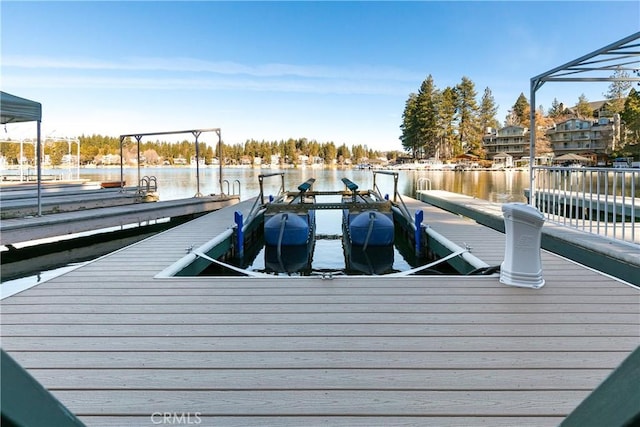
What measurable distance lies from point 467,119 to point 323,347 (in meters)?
65.8

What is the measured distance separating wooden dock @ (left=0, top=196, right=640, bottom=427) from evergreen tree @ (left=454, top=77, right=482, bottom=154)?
62695mm

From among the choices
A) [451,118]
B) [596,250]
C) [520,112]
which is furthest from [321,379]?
[520,112]

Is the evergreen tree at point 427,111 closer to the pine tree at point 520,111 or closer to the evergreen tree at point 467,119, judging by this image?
the evergreen tree at point 467,119

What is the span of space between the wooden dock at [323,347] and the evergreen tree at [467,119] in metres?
62.7

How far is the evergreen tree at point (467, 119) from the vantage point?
6028cm

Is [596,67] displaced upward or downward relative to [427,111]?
downward

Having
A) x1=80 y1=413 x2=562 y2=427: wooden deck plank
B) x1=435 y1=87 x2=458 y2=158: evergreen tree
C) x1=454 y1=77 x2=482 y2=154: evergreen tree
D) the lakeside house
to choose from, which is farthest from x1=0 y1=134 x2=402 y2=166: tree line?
x1=80 y1=413 x2=562 y2=427: wooden deck plank

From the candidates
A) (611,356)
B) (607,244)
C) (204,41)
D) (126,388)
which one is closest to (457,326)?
(611,356)

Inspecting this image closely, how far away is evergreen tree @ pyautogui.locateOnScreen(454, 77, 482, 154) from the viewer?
198 feet

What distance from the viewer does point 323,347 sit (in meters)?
2.19

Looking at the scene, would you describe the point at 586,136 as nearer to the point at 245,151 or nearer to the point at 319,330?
the point at 319,330

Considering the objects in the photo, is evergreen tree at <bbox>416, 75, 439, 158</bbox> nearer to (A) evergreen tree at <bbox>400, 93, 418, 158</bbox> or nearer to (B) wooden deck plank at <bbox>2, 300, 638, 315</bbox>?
(A) evergreen tree at <bbox>400, 93, 418, 158</bbox>

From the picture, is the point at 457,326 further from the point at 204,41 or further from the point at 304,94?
the point at 304,94

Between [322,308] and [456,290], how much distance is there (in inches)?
45.0
